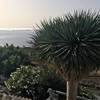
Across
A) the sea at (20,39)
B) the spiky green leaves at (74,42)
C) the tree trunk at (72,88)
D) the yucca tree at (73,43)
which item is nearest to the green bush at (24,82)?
the sea at (20,39)

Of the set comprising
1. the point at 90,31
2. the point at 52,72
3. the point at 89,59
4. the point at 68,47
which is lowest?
the point at 52,72

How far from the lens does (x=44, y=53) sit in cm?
481

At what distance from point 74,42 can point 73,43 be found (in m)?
0.05

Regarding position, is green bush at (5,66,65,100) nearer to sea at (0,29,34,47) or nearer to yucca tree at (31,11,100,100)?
sea at (0,29,34,47)

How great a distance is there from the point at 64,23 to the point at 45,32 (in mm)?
693

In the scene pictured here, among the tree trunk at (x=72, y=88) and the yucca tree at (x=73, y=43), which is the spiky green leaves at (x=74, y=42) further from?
the tree trunk at (x=72, y=88)

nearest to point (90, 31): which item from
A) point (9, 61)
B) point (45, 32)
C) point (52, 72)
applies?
point (45, 32)

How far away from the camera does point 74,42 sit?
430cm

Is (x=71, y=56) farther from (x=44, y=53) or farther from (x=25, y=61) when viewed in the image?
(x=25, y=61)

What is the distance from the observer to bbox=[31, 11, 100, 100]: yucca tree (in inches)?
164

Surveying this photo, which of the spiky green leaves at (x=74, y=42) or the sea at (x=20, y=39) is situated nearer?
the spiky green leaves at (x=74, y=42)

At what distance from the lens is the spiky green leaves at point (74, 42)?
4160 millimetres

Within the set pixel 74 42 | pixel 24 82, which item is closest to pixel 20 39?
pixel 24 82

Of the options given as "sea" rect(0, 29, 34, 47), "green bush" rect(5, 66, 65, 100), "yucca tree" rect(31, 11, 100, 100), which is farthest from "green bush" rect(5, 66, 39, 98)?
"yucca tree" rect(31, 11, 100, 100)
